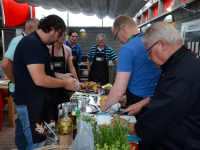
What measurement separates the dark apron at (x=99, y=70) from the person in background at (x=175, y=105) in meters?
3.48

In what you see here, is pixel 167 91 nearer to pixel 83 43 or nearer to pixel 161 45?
pixel 161 45

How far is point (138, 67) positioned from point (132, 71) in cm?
7

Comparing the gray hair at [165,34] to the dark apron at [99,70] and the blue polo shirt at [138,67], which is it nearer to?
the blue polo shirt at [138,67]

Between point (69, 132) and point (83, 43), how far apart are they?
8.47m

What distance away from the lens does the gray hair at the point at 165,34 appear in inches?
40.8

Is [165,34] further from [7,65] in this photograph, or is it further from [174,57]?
[7,65]

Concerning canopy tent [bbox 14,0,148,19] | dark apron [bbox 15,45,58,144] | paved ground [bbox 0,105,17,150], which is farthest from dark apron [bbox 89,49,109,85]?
dark apron [bbox 15,45,58,144]

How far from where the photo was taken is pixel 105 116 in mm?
1445

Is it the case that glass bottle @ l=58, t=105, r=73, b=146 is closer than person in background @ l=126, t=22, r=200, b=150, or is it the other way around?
person in background @ l=126, t=22, r=200, b=150

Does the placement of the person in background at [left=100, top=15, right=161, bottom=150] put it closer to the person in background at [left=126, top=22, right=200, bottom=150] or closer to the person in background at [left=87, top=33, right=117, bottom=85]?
the person in background at [left=126, top=22, right=200, bottom=150]

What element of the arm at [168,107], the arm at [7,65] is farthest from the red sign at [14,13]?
the arm at [168,107]

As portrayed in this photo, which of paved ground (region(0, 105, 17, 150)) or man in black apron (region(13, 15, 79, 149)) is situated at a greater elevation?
man in black apron (region(13, 15, 79, 149))

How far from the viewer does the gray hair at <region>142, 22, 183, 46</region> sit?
40.8 inches

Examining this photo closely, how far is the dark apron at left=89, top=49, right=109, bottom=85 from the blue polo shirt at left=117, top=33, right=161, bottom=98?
112 inches
